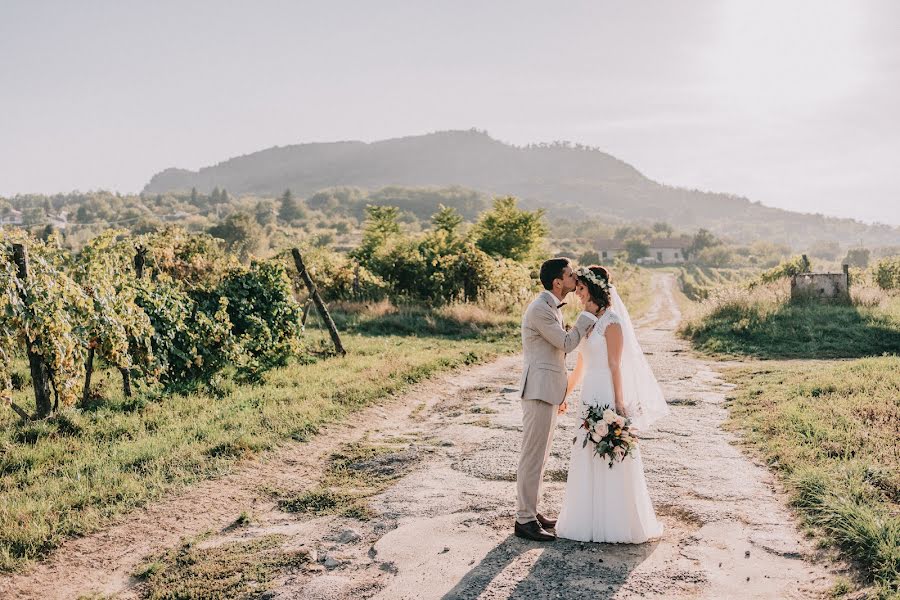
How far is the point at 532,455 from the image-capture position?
222 inches

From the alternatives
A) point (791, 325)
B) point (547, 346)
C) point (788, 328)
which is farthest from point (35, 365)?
point (791, 325)

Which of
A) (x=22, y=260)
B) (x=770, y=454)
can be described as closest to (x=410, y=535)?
(x=770, y=454)

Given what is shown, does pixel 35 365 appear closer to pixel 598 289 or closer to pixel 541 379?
pixel 541 379

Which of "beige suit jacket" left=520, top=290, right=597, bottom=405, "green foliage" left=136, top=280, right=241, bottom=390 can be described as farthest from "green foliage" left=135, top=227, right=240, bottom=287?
"beige suit jacket" left=520, top=290, right=597, bottom=405

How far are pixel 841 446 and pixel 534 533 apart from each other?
4019mm

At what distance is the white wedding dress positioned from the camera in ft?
17.9

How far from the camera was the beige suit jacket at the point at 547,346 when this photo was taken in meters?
5.50

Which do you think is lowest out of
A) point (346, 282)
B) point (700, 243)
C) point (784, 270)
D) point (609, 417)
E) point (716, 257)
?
point (609, 417)

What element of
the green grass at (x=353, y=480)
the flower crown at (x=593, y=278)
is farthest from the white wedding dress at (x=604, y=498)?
the green grass at (x=353, y=480)

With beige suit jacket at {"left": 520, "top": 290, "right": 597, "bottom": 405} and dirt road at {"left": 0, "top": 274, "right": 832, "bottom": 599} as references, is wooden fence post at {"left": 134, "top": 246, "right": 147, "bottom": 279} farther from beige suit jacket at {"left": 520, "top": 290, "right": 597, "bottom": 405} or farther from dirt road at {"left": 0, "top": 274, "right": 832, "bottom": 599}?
beige suit jacket at {"left": 520, "top": 290, "right": 597, "bottom": 405}

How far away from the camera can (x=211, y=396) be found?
33.8 feet

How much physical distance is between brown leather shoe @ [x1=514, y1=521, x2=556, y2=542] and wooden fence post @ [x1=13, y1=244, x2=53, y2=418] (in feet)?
20.7

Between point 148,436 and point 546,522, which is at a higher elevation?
point 148,436

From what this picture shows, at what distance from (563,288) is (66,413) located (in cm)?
690
